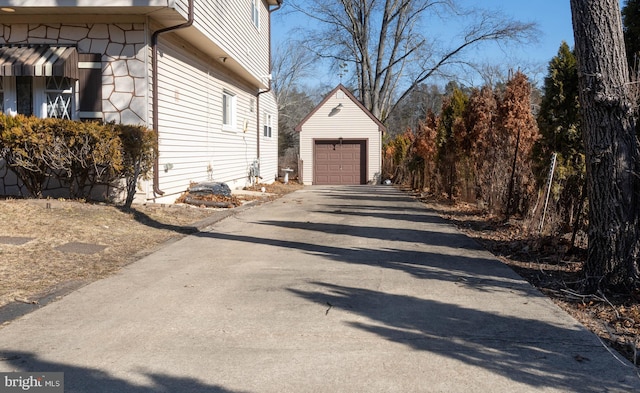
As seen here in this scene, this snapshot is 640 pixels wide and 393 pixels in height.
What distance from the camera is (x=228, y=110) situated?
18.5 m

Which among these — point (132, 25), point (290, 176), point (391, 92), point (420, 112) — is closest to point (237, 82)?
point (132, 25)

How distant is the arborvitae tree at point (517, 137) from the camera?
1112 centimetres

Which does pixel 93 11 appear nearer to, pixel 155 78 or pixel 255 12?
pixel 155 78

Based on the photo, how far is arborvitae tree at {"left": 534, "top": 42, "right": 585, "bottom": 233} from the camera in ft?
31.0

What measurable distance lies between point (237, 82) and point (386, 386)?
55.5ft

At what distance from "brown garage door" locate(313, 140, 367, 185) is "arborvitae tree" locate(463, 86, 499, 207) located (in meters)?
15.7

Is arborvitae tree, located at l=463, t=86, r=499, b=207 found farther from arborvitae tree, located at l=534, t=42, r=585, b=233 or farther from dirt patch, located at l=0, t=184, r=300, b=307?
dirt patch, located at l=0, t=184, r=300, b=307

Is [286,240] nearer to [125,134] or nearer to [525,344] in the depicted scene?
[125,134]

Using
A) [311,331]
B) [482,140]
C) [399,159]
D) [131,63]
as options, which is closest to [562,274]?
[311,331]

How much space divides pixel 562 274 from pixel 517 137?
206 inches

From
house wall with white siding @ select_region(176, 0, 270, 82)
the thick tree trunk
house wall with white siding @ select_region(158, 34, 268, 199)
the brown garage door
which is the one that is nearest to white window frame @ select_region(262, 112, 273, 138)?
house wall with white siding @ select_region(176, 0, 270, 82)

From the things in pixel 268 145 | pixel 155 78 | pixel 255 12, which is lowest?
pixel 268 145

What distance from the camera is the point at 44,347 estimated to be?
4.20 metres

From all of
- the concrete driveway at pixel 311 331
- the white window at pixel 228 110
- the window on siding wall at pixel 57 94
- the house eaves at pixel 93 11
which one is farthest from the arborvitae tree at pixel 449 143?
the window on siding wall at pixel 57 94
